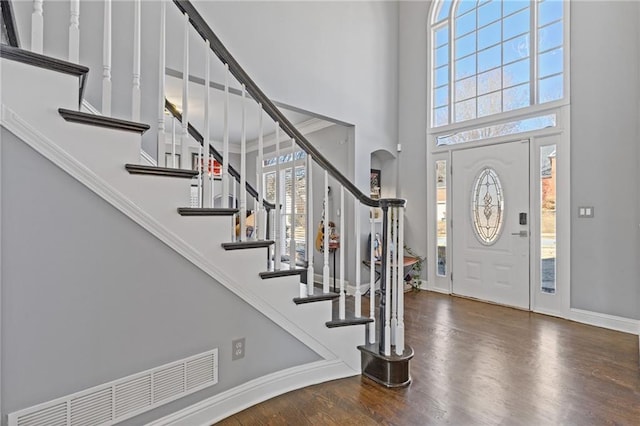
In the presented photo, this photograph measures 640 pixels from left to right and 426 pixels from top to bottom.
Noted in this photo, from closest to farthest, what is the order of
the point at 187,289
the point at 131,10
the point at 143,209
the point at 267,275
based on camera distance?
the point at 143,209 → the point at 187,289 → the point at 267,275 → the point at 131,10

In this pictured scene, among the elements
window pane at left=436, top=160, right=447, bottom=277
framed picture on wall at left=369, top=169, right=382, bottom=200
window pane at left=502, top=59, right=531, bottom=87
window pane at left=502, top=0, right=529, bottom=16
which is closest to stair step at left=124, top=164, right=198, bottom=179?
framed picture on wall at left=369, top=169, right=382, bottom=200

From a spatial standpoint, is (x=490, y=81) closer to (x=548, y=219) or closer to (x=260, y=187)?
(x=548, y=219)

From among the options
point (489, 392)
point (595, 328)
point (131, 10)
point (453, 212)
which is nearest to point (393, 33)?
point (453, 212)

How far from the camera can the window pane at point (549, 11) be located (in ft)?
12.2

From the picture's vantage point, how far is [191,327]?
1.66m

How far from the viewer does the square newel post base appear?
6.89 feet

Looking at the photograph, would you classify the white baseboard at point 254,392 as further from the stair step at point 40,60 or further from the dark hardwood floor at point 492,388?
the stair step at point 40,60

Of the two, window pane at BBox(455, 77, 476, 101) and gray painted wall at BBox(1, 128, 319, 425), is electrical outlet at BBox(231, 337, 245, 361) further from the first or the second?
window pane at BBox(455, 77, 476, 101)

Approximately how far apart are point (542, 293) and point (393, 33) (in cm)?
419

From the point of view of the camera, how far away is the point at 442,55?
15.8 feet

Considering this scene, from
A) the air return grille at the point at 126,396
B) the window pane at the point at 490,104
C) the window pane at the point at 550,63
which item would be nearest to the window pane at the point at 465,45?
the window pane at the point at 490,104

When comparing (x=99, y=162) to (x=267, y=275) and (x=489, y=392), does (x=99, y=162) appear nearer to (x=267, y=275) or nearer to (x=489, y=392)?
(x=267, y=275)

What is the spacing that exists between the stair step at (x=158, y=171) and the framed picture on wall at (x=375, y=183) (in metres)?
3.78

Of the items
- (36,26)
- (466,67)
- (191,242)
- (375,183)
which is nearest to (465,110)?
(466,67)
